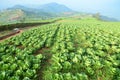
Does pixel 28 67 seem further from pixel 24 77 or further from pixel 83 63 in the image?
pixel 83 63

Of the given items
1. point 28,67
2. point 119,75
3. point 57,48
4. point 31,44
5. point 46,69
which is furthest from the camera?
point 31,44

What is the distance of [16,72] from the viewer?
1010 cm

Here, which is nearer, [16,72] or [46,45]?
[16,72]

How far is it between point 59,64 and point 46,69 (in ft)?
3.68

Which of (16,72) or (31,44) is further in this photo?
(31,44)

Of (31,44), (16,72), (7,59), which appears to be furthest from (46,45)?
(16,72)

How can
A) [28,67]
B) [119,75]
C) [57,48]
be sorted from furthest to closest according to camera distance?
1. [57,48]
2. [28,67]
3. [119,75]

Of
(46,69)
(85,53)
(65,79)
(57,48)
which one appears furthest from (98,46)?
(65,79)

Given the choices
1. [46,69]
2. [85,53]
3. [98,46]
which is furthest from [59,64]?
[98,46]

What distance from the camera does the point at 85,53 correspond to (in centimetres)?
1470

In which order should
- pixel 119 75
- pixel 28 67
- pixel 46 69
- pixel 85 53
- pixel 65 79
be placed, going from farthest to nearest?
pixel 85 53
pixel 46 69
pixel 28 67
pixel 119 75
pixel 65 79

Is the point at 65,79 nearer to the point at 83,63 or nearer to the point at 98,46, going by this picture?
the point at 83,63

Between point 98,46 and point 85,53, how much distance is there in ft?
8.32

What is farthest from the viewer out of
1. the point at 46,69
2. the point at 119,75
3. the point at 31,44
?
the point at 31,44
